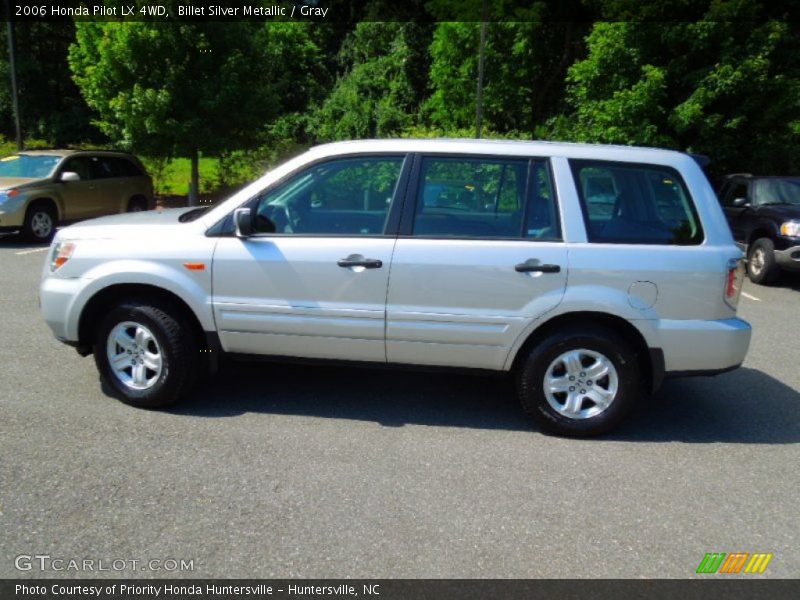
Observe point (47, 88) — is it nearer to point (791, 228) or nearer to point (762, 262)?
point (762, 262)

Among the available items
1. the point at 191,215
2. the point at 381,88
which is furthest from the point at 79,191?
the point at 381,88

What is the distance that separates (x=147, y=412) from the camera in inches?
191

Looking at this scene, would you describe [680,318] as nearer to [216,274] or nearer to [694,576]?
[694,576]

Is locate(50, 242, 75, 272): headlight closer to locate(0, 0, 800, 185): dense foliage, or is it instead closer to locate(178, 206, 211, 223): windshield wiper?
locate(178, 206, 211, 223): windshield wiper

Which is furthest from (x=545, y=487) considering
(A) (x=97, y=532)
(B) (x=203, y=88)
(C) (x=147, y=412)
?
(B) (x=203, y=88)

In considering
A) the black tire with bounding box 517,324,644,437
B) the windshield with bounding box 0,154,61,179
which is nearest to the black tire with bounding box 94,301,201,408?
the black tire with bounding box 517,324,644,437

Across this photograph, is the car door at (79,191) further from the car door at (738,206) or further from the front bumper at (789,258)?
the front bumper at (789,258)

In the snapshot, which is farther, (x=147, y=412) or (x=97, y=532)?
(x=147, y=412)

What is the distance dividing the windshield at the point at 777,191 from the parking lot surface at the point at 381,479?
6999mm

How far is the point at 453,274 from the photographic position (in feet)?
14.7

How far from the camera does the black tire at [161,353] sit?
477cm

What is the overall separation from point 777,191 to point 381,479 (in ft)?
34.1

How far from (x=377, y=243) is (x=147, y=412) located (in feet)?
6.45

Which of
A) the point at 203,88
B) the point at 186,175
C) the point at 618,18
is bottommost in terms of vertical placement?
the point at 186,175
